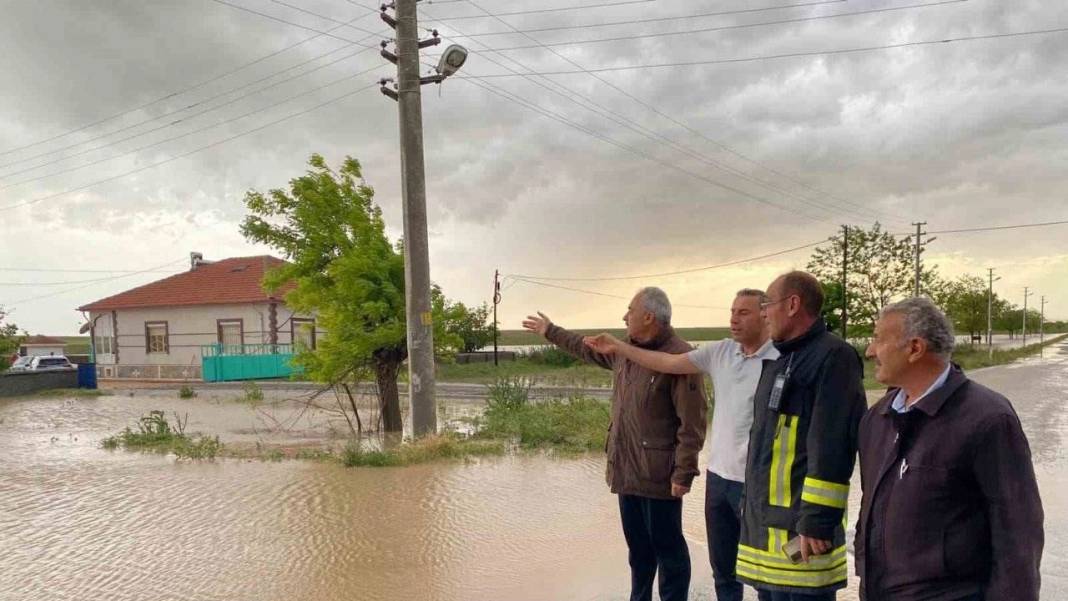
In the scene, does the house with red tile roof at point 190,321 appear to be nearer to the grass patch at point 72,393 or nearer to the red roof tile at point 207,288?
the red roof tile at point 207,288

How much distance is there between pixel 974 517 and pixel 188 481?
9.09 m

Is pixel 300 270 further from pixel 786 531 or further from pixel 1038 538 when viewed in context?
pixel 1038 538

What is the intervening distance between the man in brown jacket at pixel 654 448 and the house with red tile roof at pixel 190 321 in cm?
2991

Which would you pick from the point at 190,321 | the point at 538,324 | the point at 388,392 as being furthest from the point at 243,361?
the point at 538,324

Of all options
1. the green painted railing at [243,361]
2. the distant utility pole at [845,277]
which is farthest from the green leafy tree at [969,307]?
the green painted railing at [243,361]

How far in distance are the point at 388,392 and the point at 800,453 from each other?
39.0 ft

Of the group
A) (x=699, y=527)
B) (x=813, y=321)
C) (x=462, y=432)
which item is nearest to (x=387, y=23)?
(x=462, y=432)

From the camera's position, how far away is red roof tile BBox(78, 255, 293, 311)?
35.0m

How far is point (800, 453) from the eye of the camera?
2.88m

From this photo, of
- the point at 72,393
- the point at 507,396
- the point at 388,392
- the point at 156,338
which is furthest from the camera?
the point at 156,338

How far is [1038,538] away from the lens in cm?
212

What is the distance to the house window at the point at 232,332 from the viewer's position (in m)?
34.6

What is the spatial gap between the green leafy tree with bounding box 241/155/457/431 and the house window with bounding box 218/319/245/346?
873 inches

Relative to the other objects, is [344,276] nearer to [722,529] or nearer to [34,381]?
[722,529]
